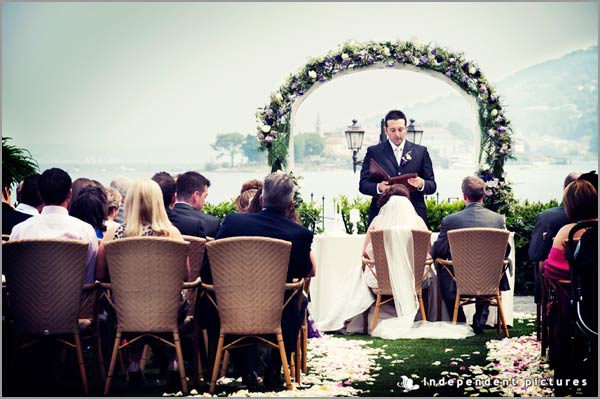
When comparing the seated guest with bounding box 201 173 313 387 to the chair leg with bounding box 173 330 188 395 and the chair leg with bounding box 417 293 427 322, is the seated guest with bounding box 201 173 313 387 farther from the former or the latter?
the chair leg with bounding box 417 293 427 322

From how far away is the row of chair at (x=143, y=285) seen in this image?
14.9ft

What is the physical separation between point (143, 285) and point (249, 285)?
0.58 metres

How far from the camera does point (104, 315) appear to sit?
5.12 m

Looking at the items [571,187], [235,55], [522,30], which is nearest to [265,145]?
[571,187]

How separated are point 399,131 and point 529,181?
10.3 m

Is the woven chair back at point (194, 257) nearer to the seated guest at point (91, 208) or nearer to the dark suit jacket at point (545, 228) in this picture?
the seated guest at point (91, 208)

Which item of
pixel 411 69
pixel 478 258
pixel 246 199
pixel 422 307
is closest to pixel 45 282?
pixel 246 199

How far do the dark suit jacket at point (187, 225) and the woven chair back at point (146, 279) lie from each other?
0.76 meters

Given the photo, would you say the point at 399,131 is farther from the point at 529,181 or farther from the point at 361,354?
the point at 529,181

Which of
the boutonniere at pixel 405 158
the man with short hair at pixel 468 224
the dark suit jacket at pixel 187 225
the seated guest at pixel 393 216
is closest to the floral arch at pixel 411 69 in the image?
the boutonniere at pixel 405 158

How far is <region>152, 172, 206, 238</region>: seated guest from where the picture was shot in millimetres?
5406

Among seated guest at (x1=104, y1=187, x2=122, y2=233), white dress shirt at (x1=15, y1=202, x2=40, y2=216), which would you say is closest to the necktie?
seated guest at (x1=104, y1=187, x2=122, y2=233)

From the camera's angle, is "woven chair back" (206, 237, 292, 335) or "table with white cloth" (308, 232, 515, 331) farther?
"table with white cloth" (308, 232, 515, 331)

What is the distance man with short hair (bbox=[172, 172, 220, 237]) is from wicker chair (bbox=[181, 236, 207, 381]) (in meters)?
0.44
